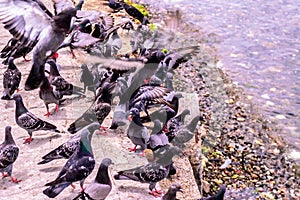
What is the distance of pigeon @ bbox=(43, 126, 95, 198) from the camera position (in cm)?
527

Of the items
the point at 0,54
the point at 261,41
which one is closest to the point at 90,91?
the point at 0,54

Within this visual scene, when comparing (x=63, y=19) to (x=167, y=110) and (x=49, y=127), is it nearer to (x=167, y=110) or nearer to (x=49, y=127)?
(x=49, y=127)

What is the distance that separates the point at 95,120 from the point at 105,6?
26.0ft

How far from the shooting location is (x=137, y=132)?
6.43 m

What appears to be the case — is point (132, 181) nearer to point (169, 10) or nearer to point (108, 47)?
point (108, 47)

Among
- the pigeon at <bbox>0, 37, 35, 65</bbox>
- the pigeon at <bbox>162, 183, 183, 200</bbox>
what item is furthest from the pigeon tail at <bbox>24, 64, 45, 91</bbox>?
the pigeon at <bbox>162, 183, 183, 200</bbox>

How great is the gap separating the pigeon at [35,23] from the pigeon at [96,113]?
105 centimetres

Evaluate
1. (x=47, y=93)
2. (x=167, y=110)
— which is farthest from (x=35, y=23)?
(x=167, y=110)

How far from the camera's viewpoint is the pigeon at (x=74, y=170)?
5273 millimetres

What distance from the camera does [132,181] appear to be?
5957 mm

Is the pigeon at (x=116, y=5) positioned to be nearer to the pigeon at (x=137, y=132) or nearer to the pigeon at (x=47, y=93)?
the pigeon at (x=47, y=93)

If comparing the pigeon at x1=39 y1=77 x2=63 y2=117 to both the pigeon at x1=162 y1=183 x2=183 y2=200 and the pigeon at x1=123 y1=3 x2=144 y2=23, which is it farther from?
the pigeon at x1=123 y1=3 x2=144 y2=23

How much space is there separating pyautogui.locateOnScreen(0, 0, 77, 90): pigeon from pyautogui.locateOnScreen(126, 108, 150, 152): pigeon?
153cm

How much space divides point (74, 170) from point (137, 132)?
4.42 feet
